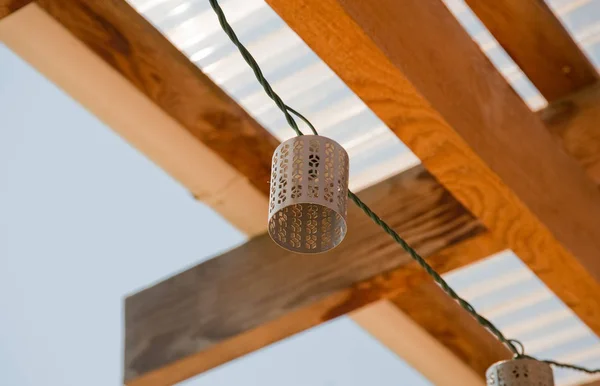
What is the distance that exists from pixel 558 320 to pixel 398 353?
1.57 ft

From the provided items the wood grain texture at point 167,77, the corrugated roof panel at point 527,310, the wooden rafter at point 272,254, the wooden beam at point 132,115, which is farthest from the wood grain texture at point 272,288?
the corrugated roof panel at point 527,310

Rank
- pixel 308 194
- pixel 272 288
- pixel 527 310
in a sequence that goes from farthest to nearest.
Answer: pixel 527 310 → pixel 272 288 → pixel 308 194

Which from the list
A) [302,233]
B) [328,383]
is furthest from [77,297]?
[302,233]

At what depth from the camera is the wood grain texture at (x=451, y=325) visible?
9.83 ft

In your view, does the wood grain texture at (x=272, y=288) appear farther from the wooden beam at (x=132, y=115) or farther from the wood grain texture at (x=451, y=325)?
the wood grain texture at (x=451, y=325)

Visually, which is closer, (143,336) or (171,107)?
(171,107)

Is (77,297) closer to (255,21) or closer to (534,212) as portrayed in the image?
(255,21)

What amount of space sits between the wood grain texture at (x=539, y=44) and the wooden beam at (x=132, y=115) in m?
0.63

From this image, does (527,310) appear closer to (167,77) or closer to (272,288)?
(272,288)

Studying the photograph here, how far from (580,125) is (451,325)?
691 millimetres

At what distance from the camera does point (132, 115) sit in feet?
8.16

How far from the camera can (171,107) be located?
2.45 m

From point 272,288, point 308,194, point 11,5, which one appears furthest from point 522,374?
point 11,5

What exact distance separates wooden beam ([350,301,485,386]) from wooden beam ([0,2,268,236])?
0.45 metres
